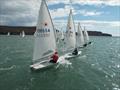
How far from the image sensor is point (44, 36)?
92.1 feet

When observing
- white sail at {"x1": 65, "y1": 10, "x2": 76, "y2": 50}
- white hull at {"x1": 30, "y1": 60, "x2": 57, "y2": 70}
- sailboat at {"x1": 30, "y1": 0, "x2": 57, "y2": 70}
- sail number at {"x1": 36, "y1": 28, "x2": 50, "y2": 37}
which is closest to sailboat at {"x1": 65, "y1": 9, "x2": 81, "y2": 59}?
white sail at {"x1": 65, "y1": 10, "x2": 76, "y2": 50}

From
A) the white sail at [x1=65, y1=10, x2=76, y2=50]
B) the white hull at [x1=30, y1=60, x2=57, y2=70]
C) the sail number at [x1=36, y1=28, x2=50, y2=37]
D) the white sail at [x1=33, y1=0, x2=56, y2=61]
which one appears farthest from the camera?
the white sail at [x1=65, y1=10, x2=76, y2=50]

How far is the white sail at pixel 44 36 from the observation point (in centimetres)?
2720

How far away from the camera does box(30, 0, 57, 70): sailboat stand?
27.2 metres

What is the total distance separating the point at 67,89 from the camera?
21.9 meters

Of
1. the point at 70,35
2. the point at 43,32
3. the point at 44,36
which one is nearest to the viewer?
the point at 43,32

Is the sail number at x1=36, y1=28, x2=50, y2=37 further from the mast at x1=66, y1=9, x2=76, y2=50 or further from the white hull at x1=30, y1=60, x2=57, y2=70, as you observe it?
the mast at x1=66, y1=9, x2=76, y2=50

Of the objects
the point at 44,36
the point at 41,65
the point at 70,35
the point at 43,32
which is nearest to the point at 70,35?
the point at 70,35

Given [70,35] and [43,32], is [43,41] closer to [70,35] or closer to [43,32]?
[43,32]

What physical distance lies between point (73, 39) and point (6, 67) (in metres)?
16.0

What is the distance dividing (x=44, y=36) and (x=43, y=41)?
67 cm

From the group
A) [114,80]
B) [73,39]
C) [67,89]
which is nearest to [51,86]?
[67,89]

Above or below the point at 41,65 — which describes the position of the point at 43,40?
above

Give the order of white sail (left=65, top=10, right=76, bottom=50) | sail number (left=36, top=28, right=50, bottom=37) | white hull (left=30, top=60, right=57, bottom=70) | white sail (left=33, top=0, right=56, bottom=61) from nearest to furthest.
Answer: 1. white hull (left=30, top=60, right=57, bottom=70)
2. white sail (left=33, top=0, right=56, bottom=61)
3. sail number (left=36, top=28, right=50, bottom=37)
4. white sail (left=65, top=10, right=76, bottom=50)
